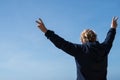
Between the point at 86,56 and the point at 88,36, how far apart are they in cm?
55

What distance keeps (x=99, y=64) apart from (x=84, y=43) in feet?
2.17

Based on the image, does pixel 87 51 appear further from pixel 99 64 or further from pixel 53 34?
pixel 53 34

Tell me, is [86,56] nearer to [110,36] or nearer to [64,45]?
[64,45]

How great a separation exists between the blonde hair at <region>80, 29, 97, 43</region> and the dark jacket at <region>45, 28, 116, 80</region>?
142 millimetres

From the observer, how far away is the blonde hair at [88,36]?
6738 mm

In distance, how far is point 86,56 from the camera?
6516 mm

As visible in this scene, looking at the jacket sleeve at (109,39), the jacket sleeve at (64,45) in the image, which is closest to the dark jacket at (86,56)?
the jacket sleeve at (64,45)

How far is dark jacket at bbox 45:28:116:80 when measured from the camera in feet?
21.1

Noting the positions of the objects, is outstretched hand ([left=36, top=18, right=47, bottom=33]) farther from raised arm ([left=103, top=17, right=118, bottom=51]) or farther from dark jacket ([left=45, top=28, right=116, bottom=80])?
raised arm ([left=103, top=17, right=118, bottom=51])

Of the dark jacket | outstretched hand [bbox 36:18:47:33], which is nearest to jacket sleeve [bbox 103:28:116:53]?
the dark jacket

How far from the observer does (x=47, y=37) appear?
660cm

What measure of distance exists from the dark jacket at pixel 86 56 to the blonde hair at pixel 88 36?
0.14m

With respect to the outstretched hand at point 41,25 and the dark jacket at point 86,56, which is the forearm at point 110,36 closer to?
the dark jacket at point 86,56

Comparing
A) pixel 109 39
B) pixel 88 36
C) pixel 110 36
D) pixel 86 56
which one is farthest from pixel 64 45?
pixel 110 36
